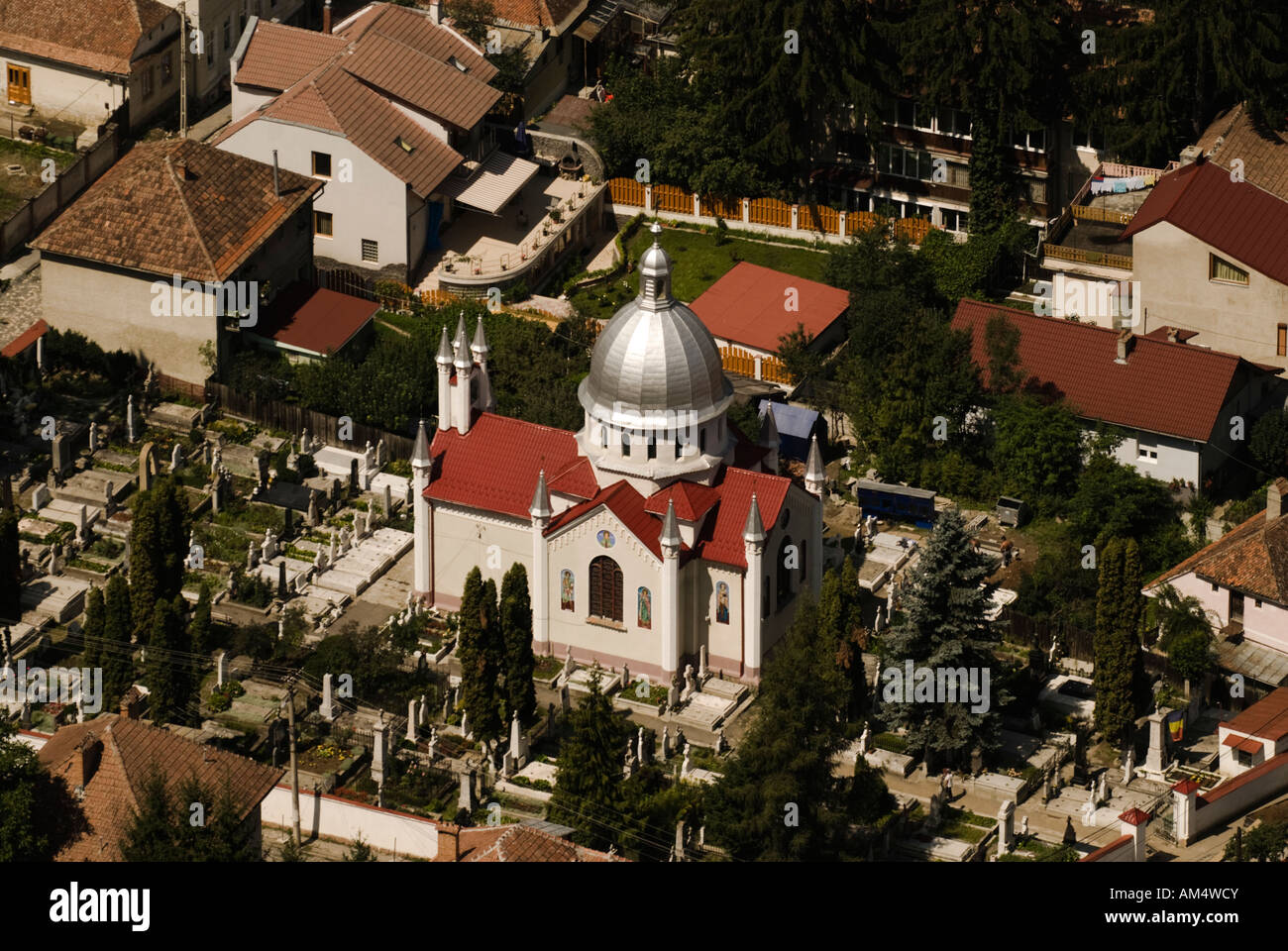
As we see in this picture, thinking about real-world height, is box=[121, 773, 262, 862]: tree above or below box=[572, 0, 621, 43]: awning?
below

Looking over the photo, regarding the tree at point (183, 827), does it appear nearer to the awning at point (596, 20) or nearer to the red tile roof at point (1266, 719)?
the red tile roof at point (1266, 719)

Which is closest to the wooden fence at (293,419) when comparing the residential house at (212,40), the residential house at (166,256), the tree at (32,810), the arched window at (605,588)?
the residential house at (166,256)

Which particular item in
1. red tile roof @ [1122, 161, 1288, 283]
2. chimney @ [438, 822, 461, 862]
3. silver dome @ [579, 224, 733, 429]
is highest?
red tile roof @ [1122, 161, 1288, 283]

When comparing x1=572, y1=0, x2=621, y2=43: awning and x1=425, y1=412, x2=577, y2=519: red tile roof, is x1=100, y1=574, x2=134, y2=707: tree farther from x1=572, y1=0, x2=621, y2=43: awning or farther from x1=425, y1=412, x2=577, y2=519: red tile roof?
x1=572, y1=0, x2=621, y2=43: awning

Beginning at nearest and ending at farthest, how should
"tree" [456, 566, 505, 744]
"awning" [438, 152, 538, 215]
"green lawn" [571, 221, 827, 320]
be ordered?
"tree" [456, 566, 505, 744]
"green lawn" [571, 221, 827, 320]
"awning" [438, 152, 538, 215]

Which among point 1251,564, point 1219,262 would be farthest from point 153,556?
point 1219,262

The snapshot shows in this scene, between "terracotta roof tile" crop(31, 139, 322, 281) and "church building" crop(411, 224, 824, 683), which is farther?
"terracotta roof tile" crop(31, 139, 322, 281)

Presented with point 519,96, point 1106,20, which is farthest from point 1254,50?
point 519,96

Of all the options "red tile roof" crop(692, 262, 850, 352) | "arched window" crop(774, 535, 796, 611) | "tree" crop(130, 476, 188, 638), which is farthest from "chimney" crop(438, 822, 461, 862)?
"red tile roof" crop(692, 262, 850, 352)
